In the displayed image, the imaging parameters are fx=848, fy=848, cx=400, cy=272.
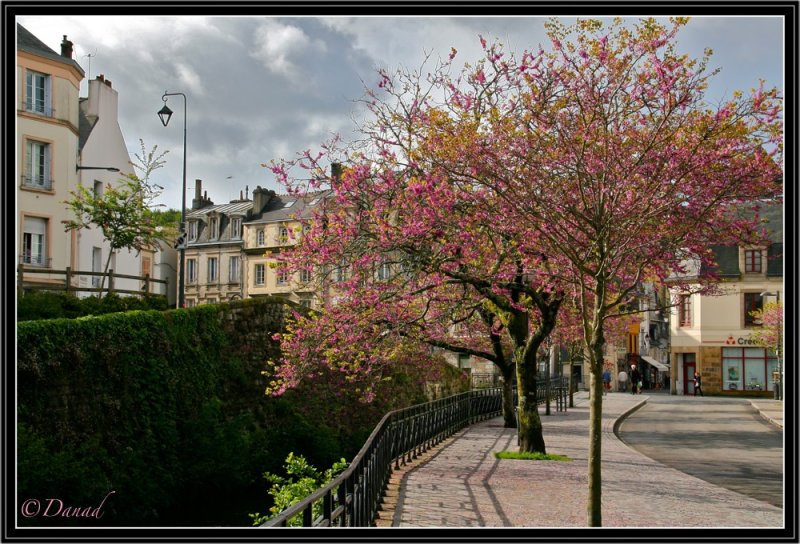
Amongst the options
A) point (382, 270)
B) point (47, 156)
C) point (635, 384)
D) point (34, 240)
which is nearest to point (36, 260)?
point (34, 240)

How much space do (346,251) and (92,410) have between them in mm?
12647

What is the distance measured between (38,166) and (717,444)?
23828 mm

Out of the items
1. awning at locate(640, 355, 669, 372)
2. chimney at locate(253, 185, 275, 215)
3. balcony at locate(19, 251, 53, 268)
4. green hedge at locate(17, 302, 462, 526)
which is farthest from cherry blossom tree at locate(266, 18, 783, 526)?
awning at locate(640, 355, 669, 372)

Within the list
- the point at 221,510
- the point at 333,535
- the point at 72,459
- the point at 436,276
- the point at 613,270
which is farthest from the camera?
the point at 221,510

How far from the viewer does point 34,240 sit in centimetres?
2889

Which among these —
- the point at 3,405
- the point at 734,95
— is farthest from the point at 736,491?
the point at 3,405

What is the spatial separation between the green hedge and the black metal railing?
7.16 metres

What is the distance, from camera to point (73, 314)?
82.0 feet

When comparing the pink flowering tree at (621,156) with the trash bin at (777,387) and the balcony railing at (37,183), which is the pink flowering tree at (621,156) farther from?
the trash bin at (777,387)

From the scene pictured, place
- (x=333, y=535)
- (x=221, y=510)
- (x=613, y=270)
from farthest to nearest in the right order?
1. (x=221, y=510)
2. (x=613, y=270)
3. (x=333, y=535)

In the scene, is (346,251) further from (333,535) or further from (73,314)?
(73,314)

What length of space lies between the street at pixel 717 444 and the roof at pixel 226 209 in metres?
37.7

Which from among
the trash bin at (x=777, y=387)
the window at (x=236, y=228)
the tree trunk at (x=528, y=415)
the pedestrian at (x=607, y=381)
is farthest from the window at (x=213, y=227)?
the tree trunk at (x=528, y=415)

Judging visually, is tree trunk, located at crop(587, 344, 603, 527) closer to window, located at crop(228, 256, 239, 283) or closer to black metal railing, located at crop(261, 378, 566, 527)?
black metal railing, located at crop(261, 378, 566, 527)
